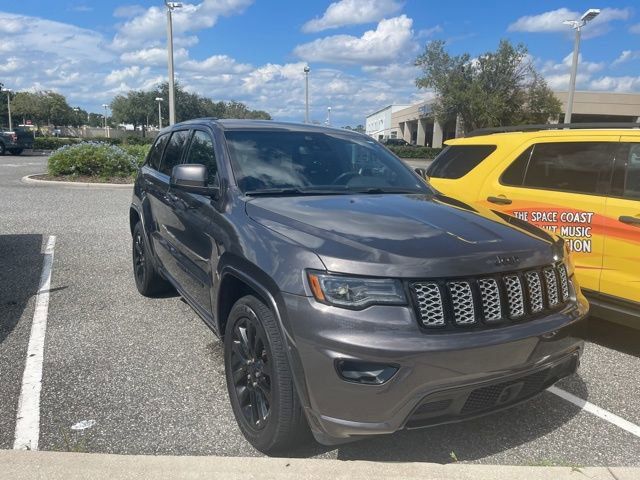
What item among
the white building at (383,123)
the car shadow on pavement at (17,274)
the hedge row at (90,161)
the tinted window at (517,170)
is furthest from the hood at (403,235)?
the white building at (383,123)

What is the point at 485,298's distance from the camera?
8.52 feet

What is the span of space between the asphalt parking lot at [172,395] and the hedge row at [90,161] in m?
10.8

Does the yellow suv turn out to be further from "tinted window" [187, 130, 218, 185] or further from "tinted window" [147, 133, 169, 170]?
"tinted window" [147, 133, 169, 170]

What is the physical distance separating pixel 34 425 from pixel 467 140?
473cm

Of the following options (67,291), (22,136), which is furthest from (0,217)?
(22,136)

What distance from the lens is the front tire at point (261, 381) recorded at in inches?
104

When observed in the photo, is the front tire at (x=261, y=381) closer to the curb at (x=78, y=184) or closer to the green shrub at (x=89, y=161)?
the curb at (x=78, y=184)

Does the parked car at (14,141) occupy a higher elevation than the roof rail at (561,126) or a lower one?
lower

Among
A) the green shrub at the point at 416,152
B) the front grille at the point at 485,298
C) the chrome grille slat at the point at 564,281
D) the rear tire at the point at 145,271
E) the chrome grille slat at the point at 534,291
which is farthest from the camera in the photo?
the green shrub at the point at 416,152

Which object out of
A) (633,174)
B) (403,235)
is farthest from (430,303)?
(633,174)

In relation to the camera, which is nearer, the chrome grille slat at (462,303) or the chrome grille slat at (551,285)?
the chrome grille slat at (462,303)

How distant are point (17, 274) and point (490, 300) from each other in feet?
18.7

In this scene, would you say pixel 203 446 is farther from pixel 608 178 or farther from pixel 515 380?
pixel 608 178

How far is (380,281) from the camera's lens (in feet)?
8.12
